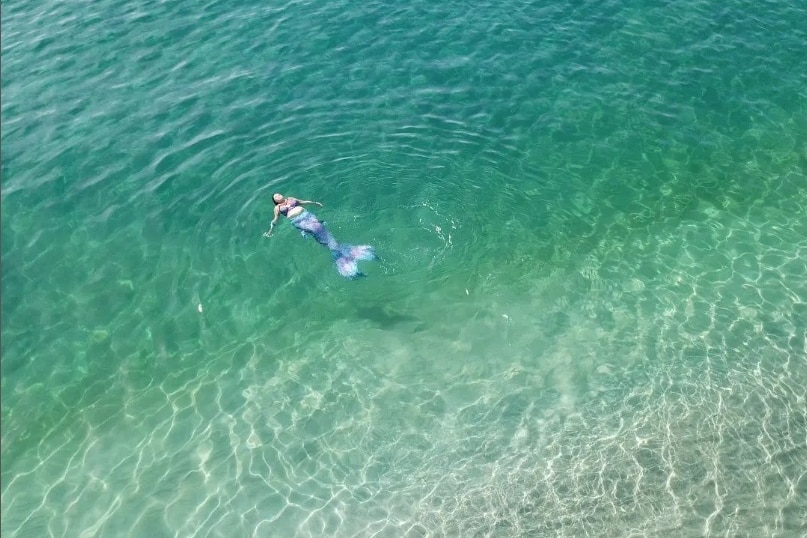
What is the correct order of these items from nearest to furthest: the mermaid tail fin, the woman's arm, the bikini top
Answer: the mermaid tail fin, the woman's arm, the bikini top

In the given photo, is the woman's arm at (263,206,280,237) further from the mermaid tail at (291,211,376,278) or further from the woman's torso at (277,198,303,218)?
the mermaid tail at (291,211,376,278)

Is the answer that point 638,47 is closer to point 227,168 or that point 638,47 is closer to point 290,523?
point 227,168

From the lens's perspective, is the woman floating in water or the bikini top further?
the bikini top

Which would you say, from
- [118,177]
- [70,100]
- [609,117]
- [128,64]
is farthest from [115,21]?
[609,117]

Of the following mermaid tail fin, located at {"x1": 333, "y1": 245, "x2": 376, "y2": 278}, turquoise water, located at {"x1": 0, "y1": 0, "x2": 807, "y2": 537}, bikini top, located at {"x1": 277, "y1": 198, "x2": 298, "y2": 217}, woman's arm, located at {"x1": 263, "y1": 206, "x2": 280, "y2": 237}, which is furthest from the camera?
bikini top, located at {"x1": 277, "y1": 198, "x2": 298, "y2": 217}

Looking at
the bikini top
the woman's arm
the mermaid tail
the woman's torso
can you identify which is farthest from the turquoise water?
the bikini top

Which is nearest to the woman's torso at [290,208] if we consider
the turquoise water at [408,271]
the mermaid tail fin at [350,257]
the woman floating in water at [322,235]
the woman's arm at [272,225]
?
the woman floating in water at [322,235]

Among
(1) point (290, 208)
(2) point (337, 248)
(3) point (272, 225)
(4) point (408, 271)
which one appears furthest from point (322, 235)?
(4) point (408, 271)
